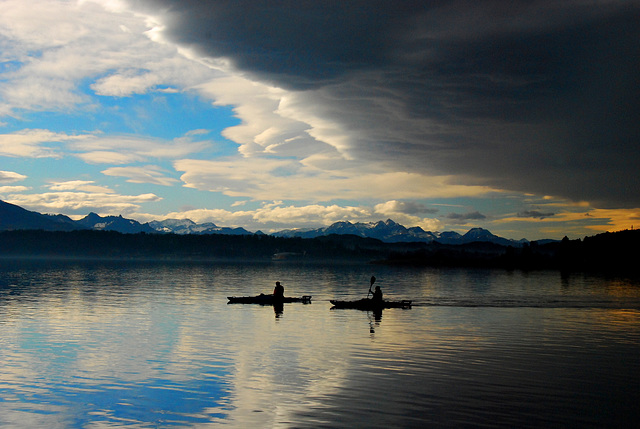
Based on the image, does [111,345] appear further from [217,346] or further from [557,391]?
[557,391]

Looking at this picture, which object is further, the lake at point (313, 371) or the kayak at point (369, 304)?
the kayak at point (369, 304)

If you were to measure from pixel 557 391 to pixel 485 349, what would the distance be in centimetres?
1183

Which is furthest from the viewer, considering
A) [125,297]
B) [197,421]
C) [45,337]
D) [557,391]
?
[125,297]

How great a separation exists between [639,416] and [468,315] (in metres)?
39.1

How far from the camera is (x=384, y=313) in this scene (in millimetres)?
60906

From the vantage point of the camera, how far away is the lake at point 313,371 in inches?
830

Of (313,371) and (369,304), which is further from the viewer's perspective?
(369,304)

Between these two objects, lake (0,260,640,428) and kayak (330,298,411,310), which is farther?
kayak (330,298,411,310)

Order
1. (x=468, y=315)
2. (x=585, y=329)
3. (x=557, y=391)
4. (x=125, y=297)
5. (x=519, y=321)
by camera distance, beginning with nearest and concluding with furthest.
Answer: (x=557, y=391)
(x=585, y=329)
(x=519, y=321)
(x=468, y=315)
(x=125, y=297)

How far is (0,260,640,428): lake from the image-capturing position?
21.1 m

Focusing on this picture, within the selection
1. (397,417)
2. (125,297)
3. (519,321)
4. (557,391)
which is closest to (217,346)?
(397,417)

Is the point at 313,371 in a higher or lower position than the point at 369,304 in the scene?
lower

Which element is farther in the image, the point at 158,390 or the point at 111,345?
the point at 111,345

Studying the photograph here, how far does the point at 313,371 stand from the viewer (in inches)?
1147
